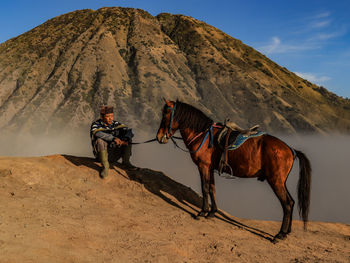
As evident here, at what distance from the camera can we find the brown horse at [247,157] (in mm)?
6664

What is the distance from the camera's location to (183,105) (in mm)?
7637

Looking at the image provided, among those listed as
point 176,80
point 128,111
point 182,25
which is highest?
point 182,25

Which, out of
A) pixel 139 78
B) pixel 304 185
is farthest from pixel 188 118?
pixel 139 78

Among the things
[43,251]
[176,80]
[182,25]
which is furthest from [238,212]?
[182,25]

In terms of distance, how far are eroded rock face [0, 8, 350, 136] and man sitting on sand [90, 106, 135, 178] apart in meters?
61.8

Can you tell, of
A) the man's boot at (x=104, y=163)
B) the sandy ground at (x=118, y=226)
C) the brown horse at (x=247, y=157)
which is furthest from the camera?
the man's boot at (x=104, y=163)

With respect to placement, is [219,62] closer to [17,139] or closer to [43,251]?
[17,139]

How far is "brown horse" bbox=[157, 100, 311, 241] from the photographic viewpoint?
666 cm

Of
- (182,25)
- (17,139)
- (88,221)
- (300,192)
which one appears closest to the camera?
(88,221)

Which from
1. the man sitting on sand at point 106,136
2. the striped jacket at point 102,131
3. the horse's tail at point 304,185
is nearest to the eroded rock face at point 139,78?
the man sitting on sand at point 106,136

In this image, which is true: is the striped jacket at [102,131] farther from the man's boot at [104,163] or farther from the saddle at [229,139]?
the saddle at [229,139]

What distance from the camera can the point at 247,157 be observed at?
6934mm

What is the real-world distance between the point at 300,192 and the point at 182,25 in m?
104

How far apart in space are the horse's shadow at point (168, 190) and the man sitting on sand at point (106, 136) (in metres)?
0.77
